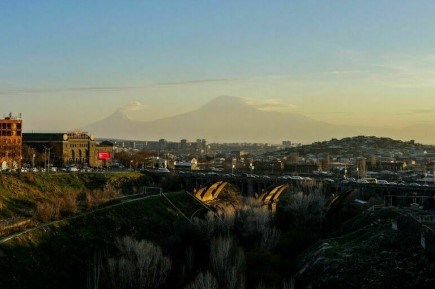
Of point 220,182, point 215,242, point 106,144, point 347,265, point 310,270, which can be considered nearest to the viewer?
point 347,265

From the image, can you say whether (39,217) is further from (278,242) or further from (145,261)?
(278,242)

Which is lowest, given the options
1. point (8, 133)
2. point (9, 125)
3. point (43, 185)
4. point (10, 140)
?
point (43, 185)

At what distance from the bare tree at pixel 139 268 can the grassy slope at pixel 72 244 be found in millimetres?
4304

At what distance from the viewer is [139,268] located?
119 feet

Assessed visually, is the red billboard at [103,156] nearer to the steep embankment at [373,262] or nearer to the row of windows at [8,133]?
the row of windows at [8,133]

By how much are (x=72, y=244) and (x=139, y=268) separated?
38.7 ft

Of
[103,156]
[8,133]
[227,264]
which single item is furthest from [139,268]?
[103,156]

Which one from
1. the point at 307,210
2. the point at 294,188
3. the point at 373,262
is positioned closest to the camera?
the point at 373,262

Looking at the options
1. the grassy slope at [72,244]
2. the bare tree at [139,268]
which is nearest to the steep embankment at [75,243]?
the grassy slope at [72,244]

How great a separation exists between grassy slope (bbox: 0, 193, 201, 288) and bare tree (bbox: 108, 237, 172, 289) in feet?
14.1

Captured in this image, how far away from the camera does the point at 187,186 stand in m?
95.2

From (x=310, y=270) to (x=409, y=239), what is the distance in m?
6.22

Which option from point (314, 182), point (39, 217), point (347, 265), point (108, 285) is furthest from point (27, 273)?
point (314, 182)

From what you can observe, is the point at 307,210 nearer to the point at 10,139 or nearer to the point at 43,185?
the point at 43,185
